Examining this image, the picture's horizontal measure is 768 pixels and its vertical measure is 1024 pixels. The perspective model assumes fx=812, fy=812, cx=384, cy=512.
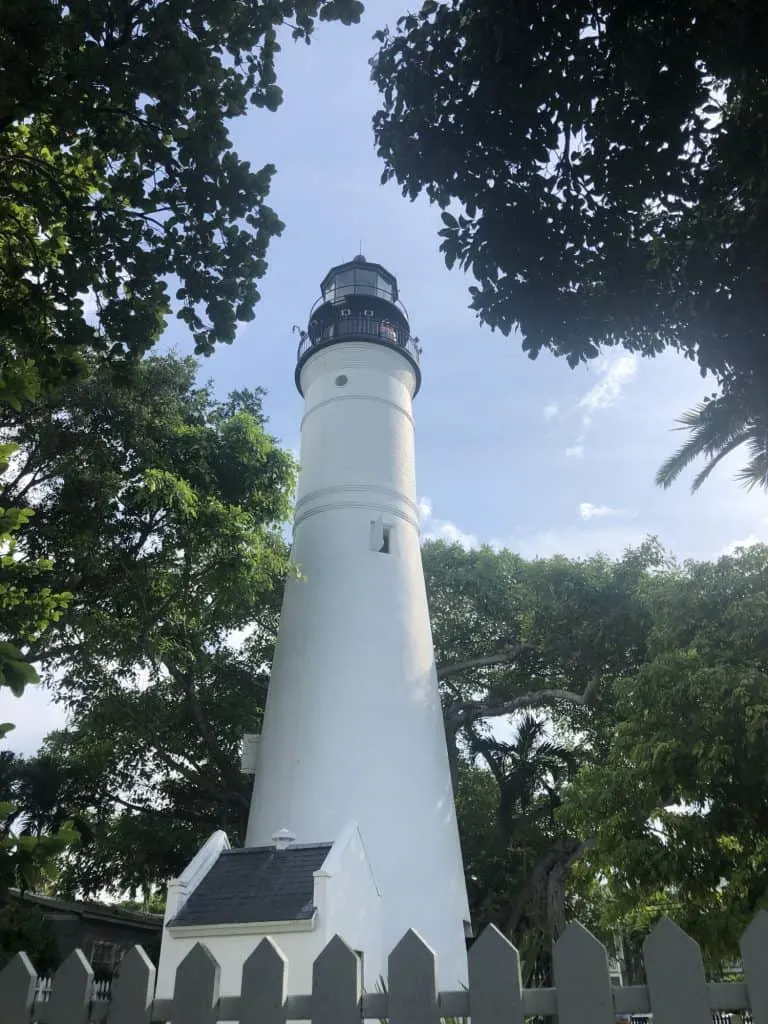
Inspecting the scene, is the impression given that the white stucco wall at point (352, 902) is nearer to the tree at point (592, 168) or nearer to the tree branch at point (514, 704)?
the tree at point (592, 168)

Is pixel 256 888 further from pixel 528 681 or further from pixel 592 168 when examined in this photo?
pixel 528 681

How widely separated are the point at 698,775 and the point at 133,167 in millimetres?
11172

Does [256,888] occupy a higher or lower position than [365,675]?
lower

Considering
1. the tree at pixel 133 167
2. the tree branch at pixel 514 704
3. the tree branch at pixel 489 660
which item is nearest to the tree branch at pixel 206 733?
the tree branch at pixel 514 704

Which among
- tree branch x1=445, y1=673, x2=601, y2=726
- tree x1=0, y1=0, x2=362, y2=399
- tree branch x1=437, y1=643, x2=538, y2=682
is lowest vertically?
tree x1=0, y1=0, x2=362, y2=399

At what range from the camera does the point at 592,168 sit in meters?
5.61

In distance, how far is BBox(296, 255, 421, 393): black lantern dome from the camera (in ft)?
64.8

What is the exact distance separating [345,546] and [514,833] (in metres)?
9.06

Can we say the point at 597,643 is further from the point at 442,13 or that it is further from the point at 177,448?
the point at 442,13

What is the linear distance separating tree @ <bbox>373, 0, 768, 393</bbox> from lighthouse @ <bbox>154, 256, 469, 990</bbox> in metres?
8.05

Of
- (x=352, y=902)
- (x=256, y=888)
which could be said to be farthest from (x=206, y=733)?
(x=352, y=902)

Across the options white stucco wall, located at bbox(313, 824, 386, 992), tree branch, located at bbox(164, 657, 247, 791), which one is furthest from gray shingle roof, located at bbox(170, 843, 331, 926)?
tree branch, located at bbox(164, 657, 247, 791)

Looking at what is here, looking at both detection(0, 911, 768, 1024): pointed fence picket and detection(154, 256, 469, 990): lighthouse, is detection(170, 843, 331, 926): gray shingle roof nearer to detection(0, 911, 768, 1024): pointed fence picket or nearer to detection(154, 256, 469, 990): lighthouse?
detection(154, 256, 469, 990): lighthouse

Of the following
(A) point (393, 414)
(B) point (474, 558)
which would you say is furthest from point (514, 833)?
(A) point (393, 414)
